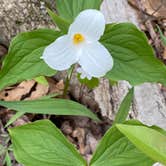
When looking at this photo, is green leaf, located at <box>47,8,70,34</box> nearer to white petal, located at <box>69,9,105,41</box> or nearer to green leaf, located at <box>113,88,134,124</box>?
white petal, located at <box>69,9,105,41</box>

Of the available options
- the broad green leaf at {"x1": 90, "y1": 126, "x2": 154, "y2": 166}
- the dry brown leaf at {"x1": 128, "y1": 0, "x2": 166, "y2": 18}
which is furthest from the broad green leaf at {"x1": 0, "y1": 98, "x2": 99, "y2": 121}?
the dry brown leaf at {"x1": 128, "y1": 0, "x2": 166, "y2": 18}

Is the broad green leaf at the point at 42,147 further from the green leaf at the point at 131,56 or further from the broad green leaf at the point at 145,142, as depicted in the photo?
the broad green leaf at the point at 145,142

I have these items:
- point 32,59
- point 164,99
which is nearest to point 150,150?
point 32,59

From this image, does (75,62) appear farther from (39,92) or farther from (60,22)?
(39,92)

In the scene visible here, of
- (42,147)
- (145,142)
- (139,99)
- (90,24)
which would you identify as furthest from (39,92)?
(145,142)

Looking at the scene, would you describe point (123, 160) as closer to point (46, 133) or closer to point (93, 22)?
point (46, 133)

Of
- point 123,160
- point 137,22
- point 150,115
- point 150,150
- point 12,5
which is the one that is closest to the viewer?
point 150,150
